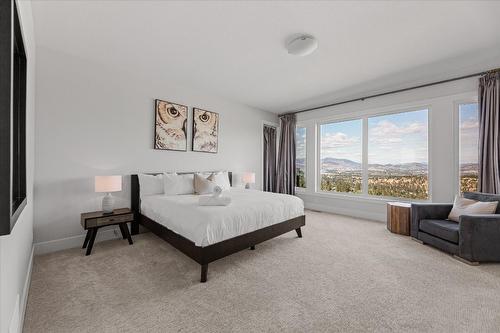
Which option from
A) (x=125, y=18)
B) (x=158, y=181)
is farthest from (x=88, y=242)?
(x=125, y=18)

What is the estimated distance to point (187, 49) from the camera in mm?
2895

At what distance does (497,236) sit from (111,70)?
5661 mm

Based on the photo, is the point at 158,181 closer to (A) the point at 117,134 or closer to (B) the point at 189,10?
(A) the point at 117,134

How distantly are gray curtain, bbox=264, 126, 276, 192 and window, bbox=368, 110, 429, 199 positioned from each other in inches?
100

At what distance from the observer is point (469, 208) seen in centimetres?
286

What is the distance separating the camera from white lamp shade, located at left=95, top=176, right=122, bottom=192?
9.32 ft

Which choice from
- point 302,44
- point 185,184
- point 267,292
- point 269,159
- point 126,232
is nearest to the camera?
point 267,292

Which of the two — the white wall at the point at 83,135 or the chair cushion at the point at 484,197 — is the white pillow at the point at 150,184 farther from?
the chair cushion at the point at 484,197

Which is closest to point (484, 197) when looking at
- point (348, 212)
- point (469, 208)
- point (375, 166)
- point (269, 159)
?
point (469, 208)

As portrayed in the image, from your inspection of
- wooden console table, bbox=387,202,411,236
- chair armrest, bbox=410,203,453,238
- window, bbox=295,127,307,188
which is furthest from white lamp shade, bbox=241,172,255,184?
chair armrest, bbox=410,203,453,238

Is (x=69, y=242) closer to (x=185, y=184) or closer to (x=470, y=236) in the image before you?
(x=185, y=184)

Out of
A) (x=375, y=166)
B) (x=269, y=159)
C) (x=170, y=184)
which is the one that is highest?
(x=269, y=159)

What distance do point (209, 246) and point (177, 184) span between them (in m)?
1.78

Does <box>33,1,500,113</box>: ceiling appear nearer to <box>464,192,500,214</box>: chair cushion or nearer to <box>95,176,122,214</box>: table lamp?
<box>95,176,122,214</box>: table lamp
